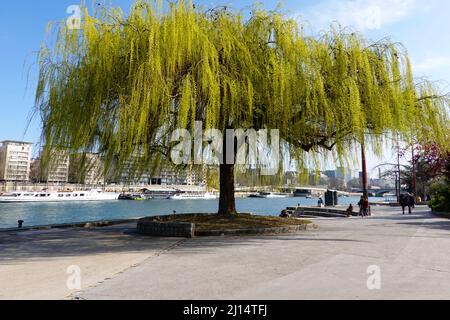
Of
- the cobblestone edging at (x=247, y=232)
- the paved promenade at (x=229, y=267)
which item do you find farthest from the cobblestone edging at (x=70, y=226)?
the cobblestone edging at (x=247, y=232)

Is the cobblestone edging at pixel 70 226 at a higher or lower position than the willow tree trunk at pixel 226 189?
lower

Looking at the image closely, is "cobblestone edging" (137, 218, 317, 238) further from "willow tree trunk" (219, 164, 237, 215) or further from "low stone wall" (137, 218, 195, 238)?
"willow tree trunk" (219, 164, 237, 215)

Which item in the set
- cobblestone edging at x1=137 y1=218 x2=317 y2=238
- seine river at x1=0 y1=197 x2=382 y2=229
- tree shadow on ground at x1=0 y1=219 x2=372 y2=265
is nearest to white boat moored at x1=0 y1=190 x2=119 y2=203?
seine river at x1=0 y1=197 x2=382 y2=229

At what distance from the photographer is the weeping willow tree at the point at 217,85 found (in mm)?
10781

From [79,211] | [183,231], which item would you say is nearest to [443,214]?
[183,231]

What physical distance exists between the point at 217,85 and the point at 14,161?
13902cm

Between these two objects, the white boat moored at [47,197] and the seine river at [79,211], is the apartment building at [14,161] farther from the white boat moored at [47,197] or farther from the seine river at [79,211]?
the seine river at [79,211]

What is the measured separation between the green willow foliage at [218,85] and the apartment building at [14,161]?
132 m

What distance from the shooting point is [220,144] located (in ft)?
42.5

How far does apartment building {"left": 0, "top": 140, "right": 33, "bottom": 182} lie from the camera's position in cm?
12862

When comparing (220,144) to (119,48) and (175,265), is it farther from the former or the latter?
(175,265)

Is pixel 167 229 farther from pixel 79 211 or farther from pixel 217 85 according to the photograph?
pixel 79 211

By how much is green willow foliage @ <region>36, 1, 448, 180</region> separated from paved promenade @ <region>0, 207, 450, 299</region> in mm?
3170
